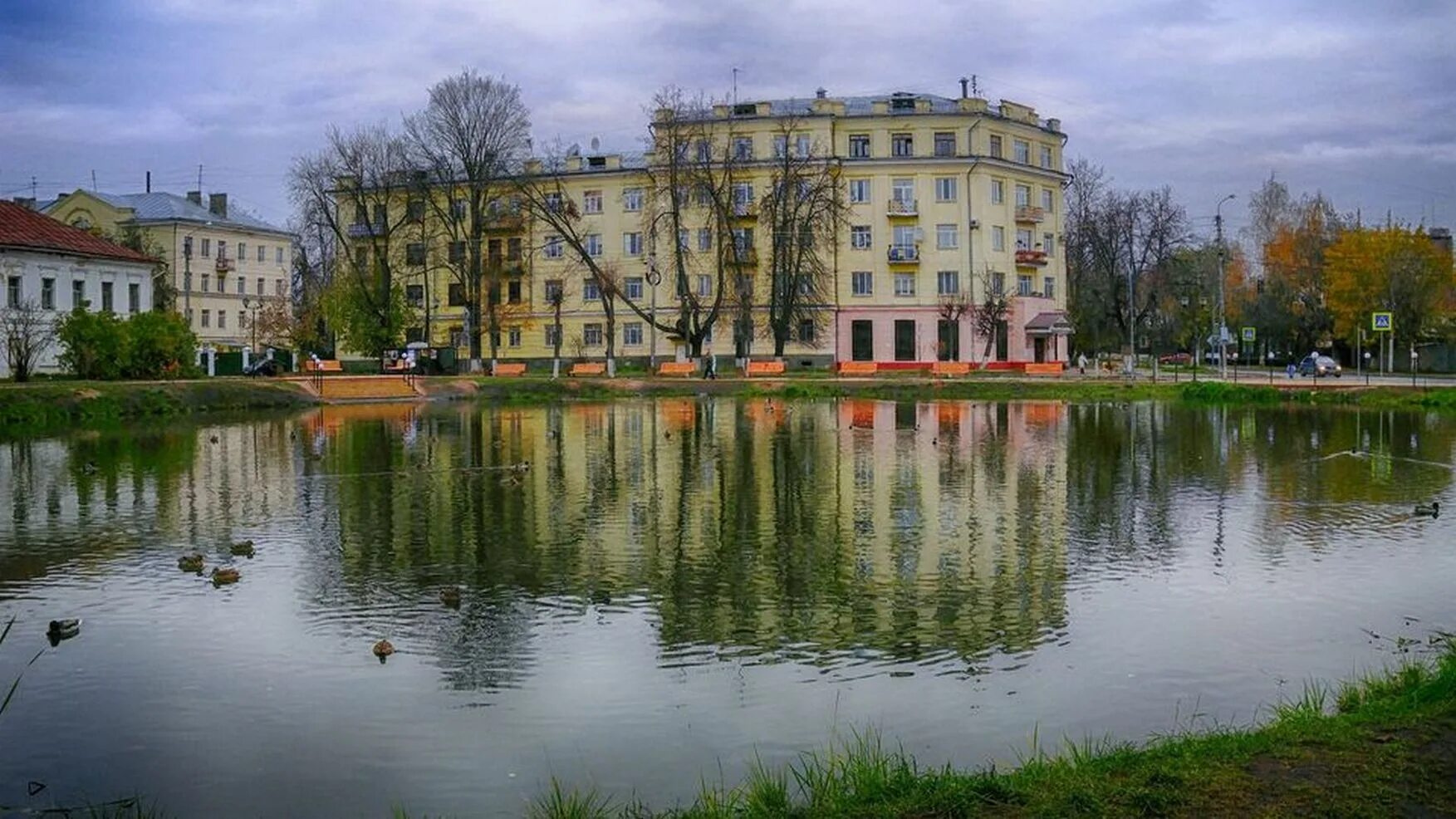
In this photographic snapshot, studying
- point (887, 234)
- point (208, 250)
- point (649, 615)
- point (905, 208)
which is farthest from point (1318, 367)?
point (208, 250)

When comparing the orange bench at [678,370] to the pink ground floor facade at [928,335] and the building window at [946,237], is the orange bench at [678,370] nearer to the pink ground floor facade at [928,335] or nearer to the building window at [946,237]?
the pink ground floor facade at [928,335]

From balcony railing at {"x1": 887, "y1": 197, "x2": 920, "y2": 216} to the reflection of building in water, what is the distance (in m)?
59.1

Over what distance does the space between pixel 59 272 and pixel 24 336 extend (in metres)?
10.6

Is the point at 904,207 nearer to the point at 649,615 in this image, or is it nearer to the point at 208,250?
the point at 208,250

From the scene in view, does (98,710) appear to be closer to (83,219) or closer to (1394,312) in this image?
(1394,312)

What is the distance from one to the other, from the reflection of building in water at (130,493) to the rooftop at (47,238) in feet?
97.2

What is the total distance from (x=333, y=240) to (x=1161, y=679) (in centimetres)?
10367

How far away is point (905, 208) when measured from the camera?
93625mm

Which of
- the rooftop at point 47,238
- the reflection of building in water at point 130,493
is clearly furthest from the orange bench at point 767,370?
the reflection of building in water at point 130,493

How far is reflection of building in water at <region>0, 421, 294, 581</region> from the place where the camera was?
2072 cm

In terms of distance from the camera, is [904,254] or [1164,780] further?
[904,254]

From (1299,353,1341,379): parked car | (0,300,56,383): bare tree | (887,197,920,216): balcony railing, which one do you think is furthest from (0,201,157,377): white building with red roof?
(1299,353,1341,379): parked car

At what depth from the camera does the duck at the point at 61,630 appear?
14000 millimetres

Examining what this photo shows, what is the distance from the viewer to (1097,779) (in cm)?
844
